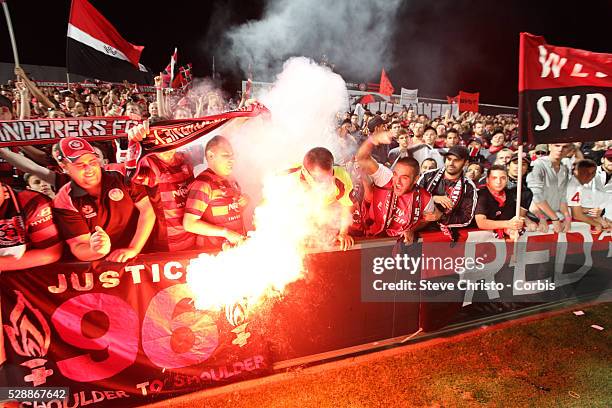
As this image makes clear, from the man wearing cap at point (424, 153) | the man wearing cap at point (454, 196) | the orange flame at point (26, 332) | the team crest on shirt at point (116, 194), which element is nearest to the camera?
the orange flame at point (26, 332)

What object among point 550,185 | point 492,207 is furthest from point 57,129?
point 550,185

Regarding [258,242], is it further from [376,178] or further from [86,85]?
[86,85]

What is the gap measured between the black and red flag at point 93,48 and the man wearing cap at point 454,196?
4.84m

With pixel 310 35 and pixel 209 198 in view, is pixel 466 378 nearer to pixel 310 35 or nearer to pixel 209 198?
pixel 209 198

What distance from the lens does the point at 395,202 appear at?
4434mm

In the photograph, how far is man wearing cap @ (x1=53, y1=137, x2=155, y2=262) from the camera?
3.27 metres

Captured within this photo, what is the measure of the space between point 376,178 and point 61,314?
337 centimetres

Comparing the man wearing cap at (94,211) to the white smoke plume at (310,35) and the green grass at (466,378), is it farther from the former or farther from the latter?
the white smoke plume at (310,35)

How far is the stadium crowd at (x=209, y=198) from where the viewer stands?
3262 mm

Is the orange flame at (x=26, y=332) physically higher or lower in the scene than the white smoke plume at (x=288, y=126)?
lower

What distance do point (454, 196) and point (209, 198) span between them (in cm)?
304

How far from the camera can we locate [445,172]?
527cm

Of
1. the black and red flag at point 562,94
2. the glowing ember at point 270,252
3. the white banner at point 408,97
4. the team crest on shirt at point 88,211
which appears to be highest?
the white banner at point 408,97

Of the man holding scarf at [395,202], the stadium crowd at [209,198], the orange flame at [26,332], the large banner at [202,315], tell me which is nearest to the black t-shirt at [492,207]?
the stadium crowd at [209,198]
